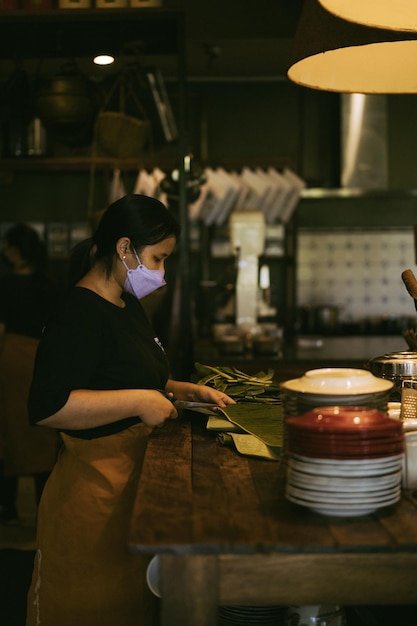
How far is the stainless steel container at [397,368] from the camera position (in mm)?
2492

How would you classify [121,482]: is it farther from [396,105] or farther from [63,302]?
[396,105]

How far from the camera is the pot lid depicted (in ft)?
8.18

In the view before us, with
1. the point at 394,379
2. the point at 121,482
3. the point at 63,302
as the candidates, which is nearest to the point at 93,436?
the point at 121,482

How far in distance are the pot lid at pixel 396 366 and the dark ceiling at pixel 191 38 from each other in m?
1.99

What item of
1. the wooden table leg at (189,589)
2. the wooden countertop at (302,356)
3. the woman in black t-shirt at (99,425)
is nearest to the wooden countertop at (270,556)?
the wooden table leg at (189,589)

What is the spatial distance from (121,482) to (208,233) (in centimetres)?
605

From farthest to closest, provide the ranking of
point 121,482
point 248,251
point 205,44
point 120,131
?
point 205,44 → point 248,251 → point 120,131 → point 121,482

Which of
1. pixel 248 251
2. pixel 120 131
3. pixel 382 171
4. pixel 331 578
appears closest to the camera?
pixel 331 578

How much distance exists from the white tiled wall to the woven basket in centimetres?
403

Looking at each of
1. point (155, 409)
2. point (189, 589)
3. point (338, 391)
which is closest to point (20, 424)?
point (155, 409)

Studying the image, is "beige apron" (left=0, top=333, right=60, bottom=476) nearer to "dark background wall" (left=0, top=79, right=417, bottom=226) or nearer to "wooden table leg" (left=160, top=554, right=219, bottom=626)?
"dark background wall" (left=0, top=79, right=417, bottom=226)

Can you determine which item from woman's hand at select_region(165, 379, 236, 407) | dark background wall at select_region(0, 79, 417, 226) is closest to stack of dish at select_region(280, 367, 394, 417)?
woman's hand at select_region(165, 379, 236, 407)

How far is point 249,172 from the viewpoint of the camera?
733 centimetres

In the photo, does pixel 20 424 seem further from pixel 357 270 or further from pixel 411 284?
pixel 357 270
